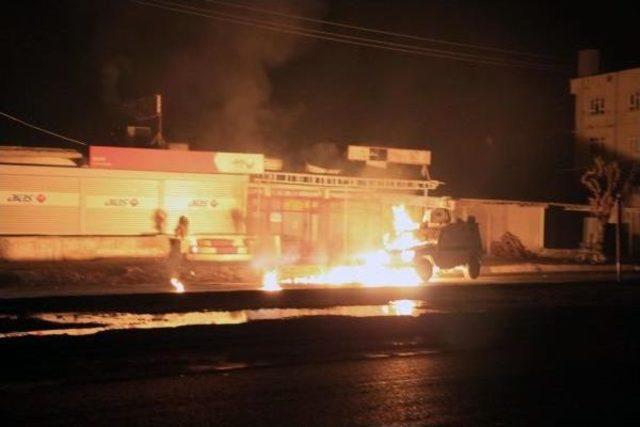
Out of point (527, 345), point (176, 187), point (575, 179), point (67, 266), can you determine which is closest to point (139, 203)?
point (176, 187)

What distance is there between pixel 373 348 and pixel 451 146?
5203 centimetres

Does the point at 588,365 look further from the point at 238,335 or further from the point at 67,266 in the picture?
the point at 67,266

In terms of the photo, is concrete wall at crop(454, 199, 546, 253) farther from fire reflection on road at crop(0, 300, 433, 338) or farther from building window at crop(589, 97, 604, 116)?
fire reflection on road at crop(0, 300, 433, 338)

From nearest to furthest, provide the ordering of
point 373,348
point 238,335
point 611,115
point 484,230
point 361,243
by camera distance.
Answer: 1. point 373,348
2. point 238,335
3. point 361,243
4. point 484,230
5. point 611,115

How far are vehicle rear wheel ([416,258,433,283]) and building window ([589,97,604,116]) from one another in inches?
1460

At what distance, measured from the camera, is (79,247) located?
1067 inches

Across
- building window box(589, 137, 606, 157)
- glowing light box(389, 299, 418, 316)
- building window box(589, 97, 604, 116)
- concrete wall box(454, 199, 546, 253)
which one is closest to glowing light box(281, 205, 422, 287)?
glowing light box(389, 299, 418, 316)

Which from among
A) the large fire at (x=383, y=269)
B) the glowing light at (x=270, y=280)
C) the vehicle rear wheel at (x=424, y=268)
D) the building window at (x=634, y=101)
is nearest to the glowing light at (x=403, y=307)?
the glowing light at (x=270, y=280)

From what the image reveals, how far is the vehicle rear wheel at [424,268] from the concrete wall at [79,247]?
9.69 meters

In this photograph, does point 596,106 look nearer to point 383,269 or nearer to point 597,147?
point 597,147

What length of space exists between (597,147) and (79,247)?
40819 millimetres

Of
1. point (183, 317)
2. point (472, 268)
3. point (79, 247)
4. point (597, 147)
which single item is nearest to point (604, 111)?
point (597, 147)

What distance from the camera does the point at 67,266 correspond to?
24172mm

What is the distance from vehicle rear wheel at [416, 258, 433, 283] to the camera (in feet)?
78.5
